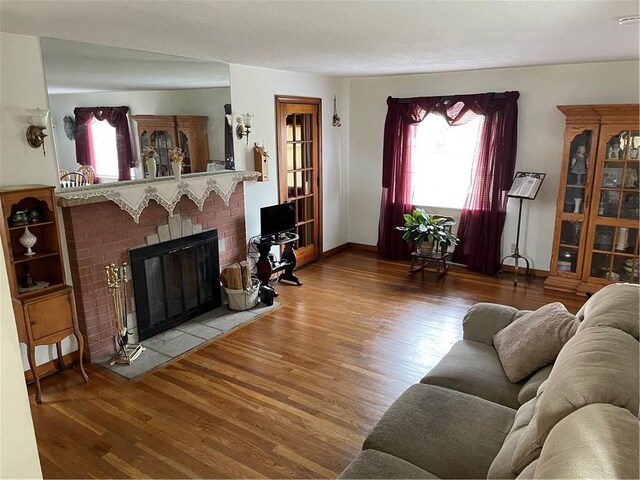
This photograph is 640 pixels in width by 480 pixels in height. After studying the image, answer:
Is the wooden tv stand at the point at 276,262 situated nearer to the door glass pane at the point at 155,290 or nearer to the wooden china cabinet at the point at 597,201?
the door glass pane at the point at 155,290

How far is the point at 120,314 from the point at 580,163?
4.67m

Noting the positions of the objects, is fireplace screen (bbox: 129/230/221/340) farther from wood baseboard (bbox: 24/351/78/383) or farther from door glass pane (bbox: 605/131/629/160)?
door glass pane (bbox: 605/131/629/160)

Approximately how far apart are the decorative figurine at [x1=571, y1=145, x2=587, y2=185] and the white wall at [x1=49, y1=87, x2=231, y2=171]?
363 centimetres

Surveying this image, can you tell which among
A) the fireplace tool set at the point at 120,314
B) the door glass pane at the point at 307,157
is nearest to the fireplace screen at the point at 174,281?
the fireplace tool set at the point at 120,314

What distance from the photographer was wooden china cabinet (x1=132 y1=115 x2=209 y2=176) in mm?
3893

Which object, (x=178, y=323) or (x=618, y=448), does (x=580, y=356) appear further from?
(x=178, y=323)

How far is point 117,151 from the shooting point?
3682 millimetres

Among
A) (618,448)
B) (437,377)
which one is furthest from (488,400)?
(618,448)

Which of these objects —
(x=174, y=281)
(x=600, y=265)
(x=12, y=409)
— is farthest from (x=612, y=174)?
(x=12, y=409)

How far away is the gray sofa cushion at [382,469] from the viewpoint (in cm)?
172

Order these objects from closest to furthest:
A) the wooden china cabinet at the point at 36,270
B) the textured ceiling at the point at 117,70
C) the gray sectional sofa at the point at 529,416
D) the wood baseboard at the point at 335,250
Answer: the gray sectional sofa at the point at 529,416 → the wooden china cabinet at the point at 36,270 → the textured ceiling at the point at 117,70 → the wood baseboard at the point at 335,250

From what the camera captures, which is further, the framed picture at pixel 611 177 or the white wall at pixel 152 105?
the framed picture at pixel 611 177

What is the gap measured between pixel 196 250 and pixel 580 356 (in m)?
3.49

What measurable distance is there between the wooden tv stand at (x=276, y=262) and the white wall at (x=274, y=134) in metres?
0.35
